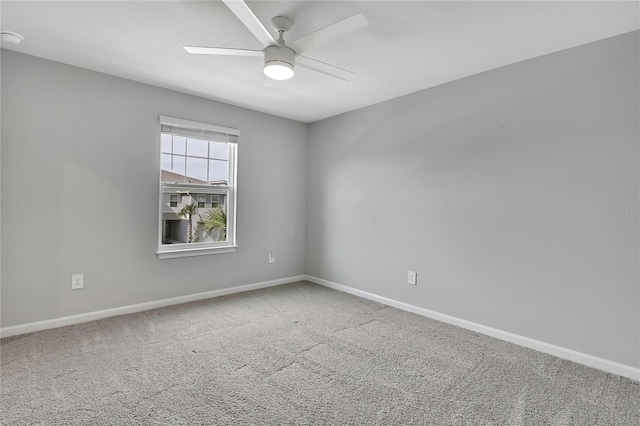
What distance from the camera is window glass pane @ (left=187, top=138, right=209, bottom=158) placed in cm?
370

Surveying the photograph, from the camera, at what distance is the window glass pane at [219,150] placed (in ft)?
12.7

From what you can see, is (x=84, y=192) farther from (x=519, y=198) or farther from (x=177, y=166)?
(x=519, y=198)

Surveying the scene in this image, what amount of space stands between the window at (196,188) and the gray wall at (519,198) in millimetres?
1631

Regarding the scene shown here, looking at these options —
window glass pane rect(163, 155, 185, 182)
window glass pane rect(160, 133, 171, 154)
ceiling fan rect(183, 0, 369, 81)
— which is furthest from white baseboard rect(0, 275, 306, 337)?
ceiling fan rect(183, 0, 369, 81)

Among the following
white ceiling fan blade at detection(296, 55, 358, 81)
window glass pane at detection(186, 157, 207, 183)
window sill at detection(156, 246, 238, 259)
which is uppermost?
white ceiling fan blade at detection(296, 55, 358, 81)

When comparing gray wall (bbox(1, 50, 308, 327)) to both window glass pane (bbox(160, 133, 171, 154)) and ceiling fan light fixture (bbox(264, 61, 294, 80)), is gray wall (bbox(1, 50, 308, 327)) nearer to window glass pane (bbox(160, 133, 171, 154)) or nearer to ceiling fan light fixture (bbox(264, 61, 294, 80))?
window glass pane (bbox(160, 133, 171, 154))

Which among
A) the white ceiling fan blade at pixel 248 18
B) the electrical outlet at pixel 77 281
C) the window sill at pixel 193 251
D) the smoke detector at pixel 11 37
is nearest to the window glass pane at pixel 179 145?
the window sill at pixel 193 251

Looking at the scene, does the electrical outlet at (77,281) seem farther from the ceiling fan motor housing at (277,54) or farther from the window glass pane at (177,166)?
the ceiling fan motor housing at (277,54)

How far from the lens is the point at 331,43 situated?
2428 millimetres

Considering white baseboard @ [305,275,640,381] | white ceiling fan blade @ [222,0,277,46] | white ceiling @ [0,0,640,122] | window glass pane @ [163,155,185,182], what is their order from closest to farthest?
white ceiling fan blade @ [222,0,277,46] < white ceiling @ [0,0,640,122] < white baseboard @ [305,275,640,381] < window glass pane @ [163,155,185,182]

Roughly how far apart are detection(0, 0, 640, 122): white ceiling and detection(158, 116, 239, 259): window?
0.60m

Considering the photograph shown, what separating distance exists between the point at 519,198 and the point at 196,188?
327 cm

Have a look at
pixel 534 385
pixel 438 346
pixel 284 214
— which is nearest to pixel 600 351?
pixel 534 385

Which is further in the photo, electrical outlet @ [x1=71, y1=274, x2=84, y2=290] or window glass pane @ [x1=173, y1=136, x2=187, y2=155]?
window glass pane @ [x1=173, y1=136, x2=187, y2=155]
